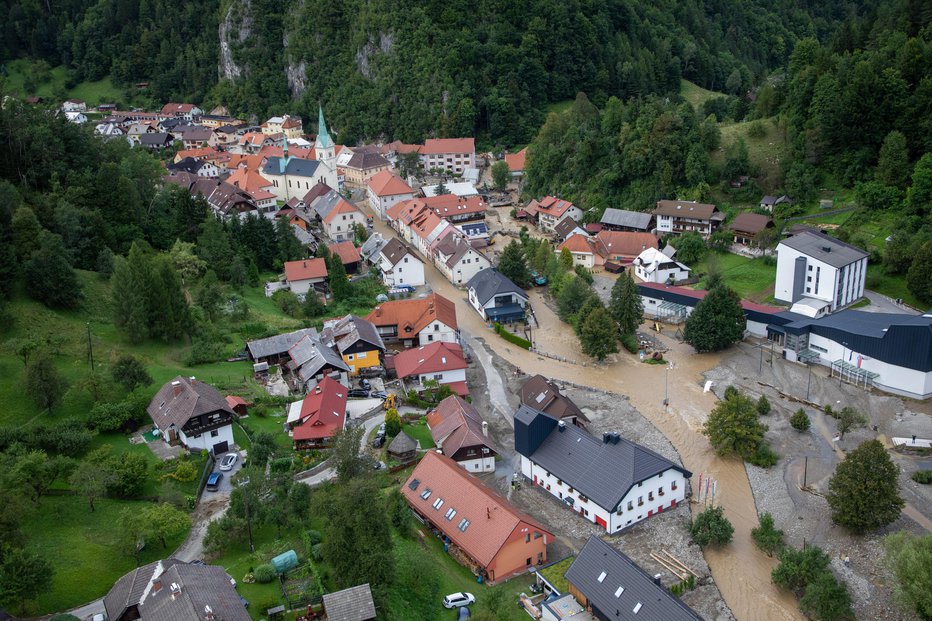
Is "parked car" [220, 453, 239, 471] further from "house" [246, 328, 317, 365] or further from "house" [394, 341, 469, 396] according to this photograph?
"house" [394, 341, 469, 396]

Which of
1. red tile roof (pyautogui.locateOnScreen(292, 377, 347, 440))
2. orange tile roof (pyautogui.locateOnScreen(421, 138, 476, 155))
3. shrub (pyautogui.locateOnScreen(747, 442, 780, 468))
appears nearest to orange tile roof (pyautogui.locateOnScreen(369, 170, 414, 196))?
orange tile roof (pyautogui.locateOnScreen(421, 138, 476, 155))

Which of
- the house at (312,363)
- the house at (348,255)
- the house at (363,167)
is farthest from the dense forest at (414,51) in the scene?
the house at (312,363)

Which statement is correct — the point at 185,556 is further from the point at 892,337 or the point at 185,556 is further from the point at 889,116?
the point at 889,116

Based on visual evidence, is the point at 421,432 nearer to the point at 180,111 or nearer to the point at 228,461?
the point at 228,461

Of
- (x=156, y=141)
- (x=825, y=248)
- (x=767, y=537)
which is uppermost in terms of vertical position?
(x=825, y=248)

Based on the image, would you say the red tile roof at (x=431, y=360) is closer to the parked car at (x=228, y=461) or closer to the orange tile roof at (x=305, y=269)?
the parked car at (x=228, y=461)

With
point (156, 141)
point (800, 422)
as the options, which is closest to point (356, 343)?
point (800, 422)

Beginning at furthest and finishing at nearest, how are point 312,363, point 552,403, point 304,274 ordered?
point 304,274
point 312,363
point 552,403
